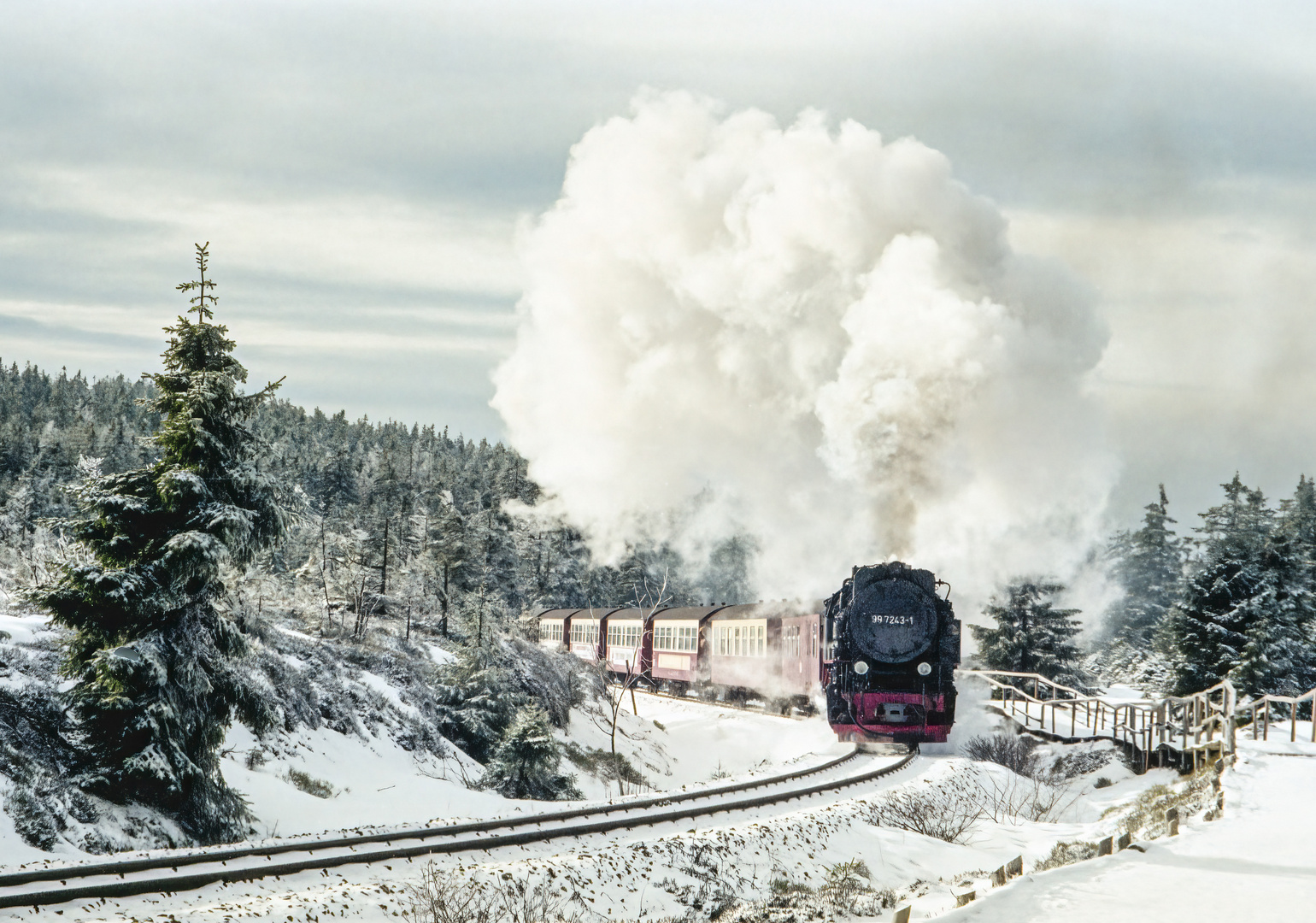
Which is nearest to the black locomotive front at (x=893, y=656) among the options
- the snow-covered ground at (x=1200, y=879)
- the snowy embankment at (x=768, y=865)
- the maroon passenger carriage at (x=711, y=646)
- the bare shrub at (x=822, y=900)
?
the snowy embankment at (x=768, y=865)

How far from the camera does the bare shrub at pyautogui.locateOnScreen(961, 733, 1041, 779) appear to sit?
2470 cm

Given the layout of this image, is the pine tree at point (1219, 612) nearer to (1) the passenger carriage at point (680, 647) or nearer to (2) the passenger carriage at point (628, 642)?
(1) the passenger carriage at point (680, 647)

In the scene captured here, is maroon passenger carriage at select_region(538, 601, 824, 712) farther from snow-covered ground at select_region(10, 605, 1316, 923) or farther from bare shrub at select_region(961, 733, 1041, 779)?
bare shrub at select_region(961, 733, 1041, 779)

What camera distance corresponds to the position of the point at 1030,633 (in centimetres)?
3981

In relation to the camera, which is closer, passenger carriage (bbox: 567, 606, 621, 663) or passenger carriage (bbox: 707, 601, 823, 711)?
passenger carriage (bbox: 707, 601, 823, 711)

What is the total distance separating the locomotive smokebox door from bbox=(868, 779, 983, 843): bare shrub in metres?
3.51

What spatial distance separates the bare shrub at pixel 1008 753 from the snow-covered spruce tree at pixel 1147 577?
38.5 metres

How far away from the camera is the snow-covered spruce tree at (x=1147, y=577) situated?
6144 centimetres

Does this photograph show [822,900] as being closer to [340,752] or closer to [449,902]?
[449,902]

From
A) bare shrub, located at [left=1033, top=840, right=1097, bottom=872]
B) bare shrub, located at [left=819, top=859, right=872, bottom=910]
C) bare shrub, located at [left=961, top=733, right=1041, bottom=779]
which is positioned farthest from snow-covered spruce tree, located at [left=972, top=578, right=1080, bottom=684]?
bare shrub, located at [left=819, top=859, right=872, bottom=910]

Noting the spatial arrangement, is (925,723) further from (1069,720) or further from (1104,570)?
(1104,570)

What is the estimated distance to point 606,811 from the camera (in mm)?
16078

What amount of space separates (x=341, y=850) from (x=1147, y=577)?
204ft

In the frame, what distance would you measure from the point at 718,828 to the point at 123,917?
8.78 m
